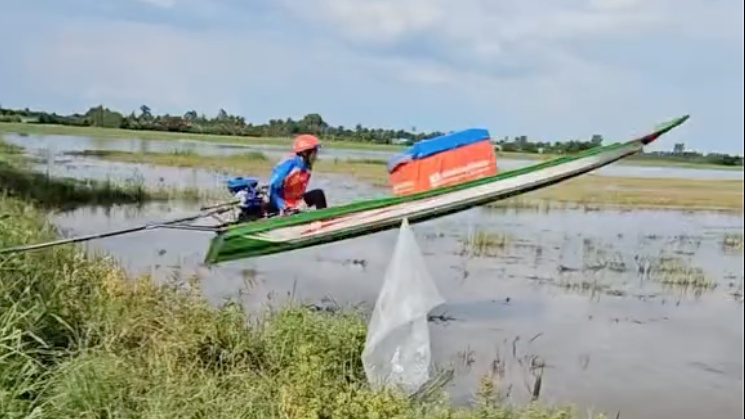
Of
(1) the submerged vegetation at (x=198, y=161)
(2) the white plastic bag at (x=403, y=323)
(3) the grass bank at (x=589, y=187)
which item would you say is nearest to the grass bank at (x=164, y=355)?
(2) the white plastic bag at (x=403, y=323)

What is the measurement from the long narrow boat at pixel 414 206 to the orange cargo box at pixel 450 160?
0.11 ft

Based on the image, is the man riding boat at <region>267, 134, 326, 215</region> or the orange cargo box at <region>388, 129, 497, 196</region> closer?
the orange cargo box at <region>388, 129, 497, 196</region>

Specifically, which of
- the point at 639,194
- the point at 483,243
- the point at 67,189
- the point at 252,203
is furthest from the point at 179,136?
the point at 639,194

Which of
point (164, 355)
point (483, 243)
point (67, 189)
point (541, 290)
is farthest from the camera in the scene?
point (483, 243)

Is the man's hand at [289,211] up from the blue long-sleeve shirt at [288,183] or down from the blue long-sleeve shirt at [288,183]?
down

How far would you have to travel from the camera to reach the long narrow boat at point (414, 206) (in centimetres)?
285

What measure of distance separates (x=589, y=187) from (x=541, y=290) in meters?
9.00

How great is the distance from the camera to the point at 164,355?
10.6ft

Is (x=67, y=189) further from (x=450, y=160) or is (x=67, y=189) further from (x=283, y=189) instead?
(x=450, y=160)

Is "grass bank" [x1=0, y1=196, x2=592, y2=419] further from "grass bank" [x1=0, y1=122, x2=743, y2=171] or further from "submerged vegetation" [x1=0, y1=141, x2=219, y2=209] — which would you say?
"submerged vegetation" [x1=0, y1=141, x2=219, y2=209]

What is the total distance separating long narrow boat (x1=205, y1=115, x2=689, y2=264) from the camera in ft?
9.35

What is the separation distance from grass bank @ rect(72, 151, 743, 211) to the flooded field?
226mm

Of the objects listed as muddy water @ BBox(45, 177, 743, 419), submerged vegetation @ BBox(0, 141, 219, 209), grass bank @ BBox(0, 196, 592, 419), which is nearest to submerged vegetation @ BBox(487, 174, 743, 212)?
muddy water @ BBox(45, 177, 743, 419)

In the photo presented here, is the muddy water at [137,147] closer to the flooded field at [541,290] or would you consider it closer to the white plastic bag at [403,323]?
the flooded field at [541,290]
